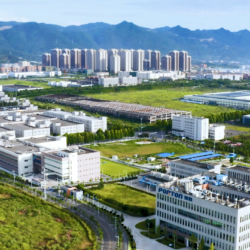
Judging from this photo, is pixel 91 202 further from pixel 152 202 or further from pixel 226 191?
pixel 226 191

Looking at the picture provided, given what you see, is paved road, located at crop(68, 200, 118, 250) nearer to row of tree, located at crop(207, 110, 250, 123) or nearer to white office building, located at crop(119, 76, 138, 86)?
row of tree, located at crop(207, 110, 250, 123)

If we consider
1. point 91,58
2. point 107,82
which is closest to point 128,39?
point 91,58

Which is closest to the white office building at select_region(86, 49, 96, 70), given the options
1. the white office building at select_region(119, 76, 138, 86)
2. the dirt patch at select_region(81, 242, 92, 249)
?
the white office building at select_region(119, 76, 138, 86)

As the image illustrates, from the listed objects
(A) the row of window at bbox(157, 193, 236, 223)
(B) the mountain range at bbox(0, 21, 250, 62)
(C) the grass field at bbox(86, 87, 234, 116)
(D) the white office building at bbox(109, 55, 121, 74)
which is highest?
(B) the mountain range at bbox(0, 21, 250, 62)

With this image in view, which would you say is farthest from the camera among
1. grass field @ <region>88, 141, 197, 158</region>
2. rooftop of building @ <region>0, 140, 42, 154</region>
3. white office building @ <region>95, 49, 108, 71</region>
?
white office building @ <region>95, 49, 108, 71</region>

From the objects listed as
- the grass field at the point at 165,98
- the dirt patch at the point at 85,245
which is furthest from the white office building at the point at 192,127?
the dirt patch at the point at 85,245
